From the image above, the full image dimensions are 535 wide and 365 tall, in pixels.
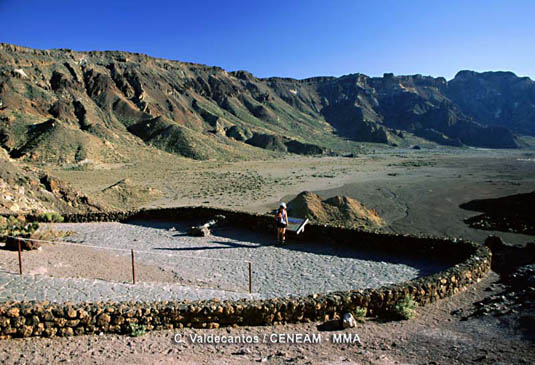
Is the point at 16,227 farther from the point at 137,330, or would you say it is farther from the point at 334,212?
the point at 334,212

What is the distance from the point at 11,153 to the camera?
48.8m

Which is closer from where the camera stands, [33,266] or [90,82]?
[33,266]

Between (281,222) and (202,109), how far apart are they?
10137 cm

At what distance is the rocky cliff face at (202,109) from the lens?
6035 cm

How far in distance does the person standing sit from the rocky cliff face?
47222 millimetres

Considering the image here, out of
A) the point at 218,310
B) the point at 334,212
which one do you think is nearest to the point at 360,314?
the point at 218,310

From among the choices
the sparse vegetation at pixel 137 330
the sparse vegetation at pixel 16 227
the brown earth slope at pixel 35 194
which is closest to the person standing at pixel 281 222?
the sparse vegetation at pixel 137 330

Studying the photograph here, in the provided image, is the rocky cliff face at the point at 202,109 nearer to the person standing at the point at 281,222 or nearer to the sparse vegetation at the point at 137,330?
the person standing at the point at 281,222

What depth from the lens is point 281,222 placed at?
12.1 metres

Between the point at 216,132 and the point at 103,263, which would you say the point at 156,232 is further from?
the point at 216,132

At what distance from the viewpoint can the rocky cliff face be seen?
60353mm

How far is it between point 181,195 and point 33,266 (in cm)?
2412

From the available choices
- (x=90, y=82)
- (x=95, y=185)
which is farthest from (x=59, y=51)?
(x=95, y=185)

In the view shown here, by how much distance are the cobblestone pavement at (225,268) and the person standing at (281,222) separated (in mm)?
341
